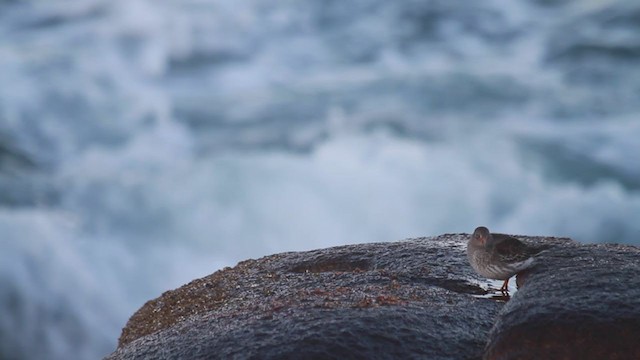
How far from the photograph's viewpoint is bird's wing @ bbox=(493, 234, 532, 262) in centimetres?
324

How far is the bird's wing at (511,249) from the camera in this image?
128 inches

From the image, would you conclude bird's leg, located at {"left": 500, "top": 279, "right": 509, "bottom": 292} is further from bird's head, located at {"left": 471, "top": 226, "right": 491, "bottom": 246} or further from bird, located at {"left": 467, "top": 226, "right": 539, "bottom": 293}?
bird's head, located at {"left": 471, "top": 226, "right": 491, "bottom": 246}

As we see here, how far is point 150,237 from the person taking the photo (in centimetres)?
1383

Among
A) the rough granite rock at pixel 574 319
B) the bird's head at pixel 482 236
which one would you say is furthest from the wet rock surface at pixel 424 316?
the bird's head at pixel 482 236

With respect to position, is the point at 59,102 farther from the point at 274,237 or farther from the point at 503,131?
the point at 503,131

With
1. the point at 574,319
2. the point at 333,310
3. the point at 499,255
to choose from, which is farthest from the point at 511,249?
the point at 333,310

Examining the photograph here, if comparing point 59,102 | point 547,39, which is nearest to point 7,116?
point 59,102

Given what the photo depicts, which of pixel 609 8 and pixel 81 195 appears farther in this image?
pixel 609 8

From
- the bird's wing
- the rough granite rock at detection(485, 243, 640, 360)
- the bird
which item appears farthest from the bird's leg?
the rough granite rock at detection(485, 243, 640, 360)

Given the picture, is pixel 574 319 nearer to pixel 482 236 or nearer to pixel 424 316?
pixel 424 316

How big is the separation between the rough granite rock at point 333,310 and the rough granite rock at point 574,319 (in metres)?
0.17

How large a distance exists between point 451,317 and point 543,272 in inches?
16.9

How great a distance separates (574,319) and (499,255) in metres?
0.67

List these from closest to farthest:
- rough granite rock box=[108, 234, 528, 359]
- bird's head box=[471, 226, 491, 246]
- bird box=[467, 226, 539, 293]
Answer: rough granite rock box=[108, 234, 528, 359]
bird box=[467, 226, 539, 293]
bird's head box=[471, 226, 491, 246]
